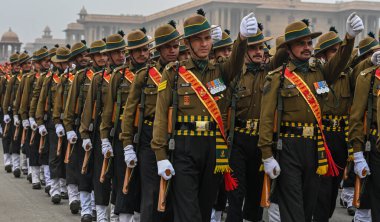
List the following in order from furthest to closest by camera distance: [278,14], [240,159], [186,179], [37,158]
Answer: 1. [278,14]
2. [37,158]
3. [240,159]
4. [186,179]

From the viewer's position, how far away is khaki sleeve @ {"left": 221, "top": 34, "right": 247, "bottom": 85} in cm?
694

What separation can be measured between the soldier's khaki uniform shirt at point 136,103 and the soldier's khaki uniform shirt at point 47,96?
481 cm

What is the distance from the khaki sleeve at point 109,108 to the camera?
9.03 meters

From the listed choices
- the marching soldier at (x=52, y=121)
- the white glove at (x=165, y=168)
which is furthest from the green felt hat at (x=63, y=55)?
the white glove at (x=165, y=168)

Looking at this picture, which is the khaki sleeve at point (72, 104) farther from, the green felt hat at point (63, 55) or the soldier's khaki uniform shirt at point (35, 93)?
the soldier's khaki uniform shirt at point (35, 93)

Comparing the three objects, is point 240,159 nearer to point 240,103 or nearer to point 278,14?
point 240,103

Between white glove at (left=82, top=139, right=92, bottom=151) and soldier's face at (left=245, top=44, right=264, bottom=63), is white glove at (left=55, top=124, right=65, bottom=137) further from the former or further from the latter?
soldier's face at (left=245, top=44, right=264, bottom=63)

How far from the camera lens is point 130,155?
8.00 meters

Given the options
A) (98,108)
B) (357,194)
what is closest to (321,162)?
(357,194)

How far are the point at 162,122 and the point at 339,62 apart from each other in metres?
1.72

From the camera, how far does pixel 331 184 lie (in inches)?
351

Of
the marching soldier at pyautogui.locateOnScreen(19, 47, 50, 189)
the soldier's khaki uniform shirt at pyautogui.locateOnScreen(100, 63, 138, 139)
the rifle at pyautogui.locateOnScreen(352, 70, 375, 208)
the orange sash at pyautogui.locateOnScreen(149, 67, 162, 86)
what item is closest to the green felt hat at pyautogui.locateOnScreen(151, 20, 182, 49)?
the orange sash at pyautogui.locateOnScreen(149, 67, 162, 86)

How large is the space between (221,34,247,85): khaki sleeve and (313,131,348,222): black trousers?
2121 mm

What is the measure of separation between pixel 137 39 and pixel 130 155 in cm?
145
